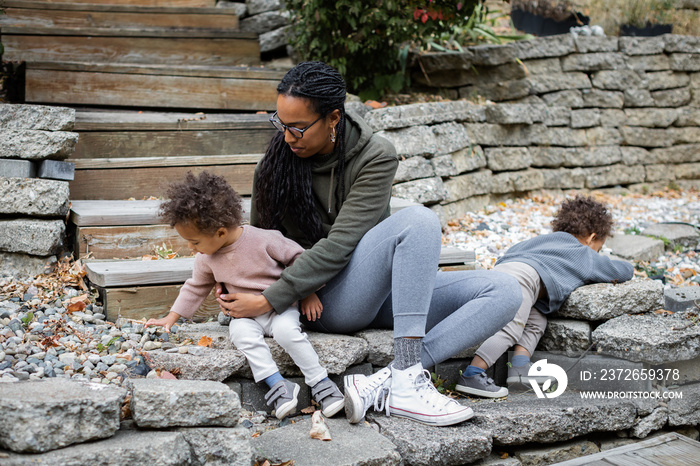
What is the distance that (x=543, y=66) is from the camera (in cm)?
569

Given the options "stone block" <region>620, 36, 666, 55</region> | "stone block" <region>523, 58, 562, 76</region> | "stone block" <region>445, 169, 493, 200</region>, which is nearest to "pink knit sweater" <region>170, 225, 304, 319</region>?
"stone block" <region>445, 169, 493, 200</region>

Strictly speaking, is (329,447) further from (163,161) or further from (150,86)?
(150,86)

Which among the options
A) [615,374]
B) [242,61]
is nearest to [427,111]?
[242,61]

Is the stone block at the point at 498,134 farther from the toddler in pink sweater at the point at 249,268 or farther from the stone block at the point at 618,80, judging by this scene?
the toddler in pink sweater at the point at 249,268

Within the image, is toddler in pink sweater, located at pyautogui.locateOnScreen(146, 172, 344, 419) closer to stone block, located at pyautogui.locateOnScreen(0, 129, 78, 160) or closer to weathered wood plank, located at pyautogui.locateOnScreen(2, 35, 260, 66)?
stone block, located at pyautogui.locateOnScreen(0, 129, 78, 160)

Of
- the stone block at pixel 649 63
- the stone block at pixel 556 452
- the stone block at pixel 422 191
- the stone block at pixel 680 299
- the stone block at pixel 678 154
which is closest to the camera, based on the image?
the stone block at pixel 556 452

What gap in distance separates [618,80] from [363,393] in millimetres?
5030

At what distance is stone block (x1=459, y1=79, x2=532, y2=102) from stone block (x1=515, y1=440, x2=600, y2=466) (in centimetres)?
357

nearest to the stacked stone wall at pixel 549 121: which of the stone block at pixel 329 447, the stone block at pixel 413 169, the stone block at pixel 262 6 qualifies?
the stone block at pixel 413 169

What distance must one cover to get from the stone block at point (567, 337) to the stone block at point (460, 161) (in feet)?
5.73

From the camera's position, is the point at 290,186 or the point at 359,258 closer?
the point at 359,258

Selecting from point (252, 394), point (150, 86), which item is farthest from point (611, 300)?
point (150, 86)

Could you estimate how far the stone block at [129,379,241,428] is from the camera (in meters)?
1.74

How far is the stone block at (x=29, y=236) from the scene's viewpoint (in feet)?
8.93
